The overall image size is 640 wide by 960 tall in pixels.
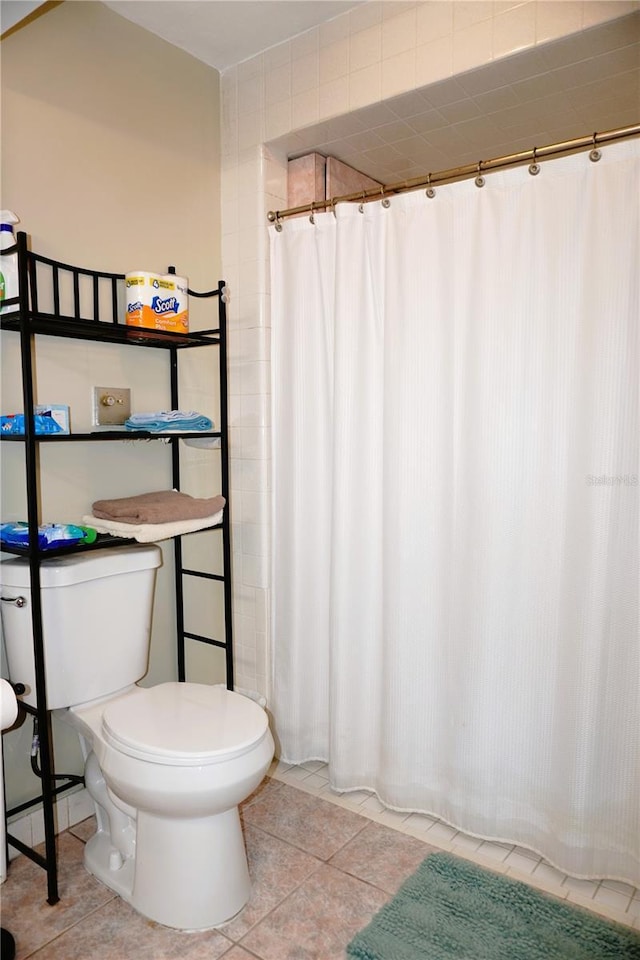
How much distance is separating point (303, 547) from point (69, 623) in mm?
800

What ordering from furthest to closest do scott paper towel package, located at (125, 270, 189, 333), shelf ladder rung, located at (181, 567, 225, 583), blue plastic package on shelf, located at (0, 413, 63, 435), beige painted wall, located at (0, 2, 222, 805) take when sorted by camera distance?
shelf ladder rung, located at (181, 567, 225, 583)
scott paper towel package, located at (125, 270, 189, 333)
beige painted wall, located at (0, 2, 222, 805)
blue plastic package on shelf, located at (0, 413, 63, 435)

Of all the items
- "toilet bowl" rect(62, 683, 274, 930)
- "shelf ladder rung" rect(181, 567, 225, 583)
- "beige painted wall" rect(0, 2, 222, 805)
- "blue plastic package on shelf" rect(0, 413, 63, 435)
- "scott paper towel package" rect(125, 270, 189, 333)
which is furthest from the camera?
"shelf ladder rung" rect(181, 567, 225, 583)

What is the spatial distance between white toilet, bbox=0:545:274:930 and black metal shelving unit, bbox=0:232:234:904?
0.10m

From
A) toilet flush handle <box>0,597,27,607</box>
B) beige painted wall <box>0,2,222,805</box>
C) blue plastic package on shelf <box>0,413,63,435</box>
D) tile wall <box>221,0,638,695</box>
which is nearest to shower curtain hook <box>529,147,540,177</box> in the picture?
tile wall <box>221,0,638,695</box>

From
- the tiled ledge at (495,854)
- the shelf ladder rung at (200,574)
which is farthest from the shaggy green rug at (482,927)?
the shelf ladder rung at (200,574)

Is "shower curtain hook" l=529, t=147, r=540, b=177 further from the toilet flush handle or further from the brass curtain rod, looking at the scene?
the toilet flush handle

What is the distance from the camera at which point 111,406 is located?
6.70ft

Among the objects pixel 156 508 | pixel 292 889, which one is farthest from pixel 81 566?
pixel 292 889

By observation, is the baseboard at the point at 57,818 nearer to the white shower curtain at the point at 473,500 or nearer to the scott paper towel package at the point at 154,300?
the white shower curtain at the point at 473,500

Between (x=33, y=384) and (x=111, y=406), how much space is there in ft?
0.86

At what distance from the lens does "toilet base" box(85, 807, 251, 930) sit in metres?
1.61

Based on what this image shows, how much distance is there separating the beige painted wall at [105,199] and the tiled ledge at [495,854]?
2.16ft

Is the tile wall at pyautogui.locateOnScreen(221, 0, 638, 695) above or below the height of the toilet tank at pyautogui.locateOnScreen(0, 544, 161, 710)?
above

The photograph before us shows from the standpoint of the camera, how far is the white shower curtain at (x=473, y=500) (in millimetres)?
1689
